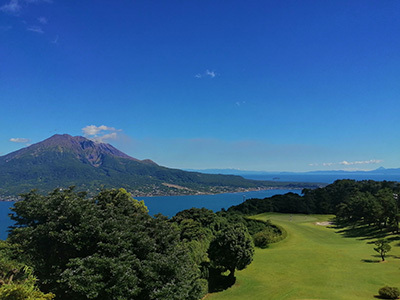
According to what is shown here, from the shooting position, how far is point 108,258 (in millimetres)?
13164

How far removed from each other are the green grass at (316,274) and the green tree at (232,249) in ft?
7.07

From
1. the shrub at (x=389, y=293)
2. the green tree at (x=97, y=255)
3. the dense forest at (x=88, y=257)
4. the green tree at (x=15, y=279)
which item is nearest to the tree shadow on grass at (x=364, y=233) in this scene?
the shrub at (x=389, y=293)

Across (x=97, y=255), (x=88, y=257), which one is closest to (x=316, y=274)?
(x=97, y=255)

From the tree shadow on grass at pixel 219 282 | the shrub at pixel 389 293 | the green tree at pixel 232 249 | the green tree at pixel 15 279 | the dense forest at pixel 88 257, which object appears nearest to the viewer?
the green tree at pixel 15 279

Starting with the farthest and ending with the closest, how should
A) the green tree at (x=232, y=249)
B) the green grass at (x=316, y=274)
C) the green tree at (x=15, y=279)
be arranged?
the green tree at (x=232, y=249) → the green grass at (x=316, y=274) → the green tree at (x=15, y=279)

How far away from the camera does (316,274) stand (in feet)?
78.7

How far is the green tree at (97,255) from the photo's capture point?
12.7 m

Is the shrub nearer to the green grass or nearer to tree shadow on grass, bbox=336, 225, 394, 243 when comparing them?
the green grass

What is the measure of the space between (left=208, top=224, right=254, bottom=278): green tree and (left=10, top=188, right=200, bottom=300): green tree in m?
6.73

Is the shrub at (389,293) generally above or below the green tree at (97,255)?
below

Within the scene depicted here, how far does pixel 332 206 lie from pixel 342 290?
7005cm

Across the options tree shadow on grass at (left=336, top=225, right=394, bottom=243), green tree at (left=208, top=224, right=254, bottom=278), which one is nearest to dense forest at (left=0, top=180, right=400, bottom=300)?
green tree at (left=208, top=224, right=254, bottom=278)

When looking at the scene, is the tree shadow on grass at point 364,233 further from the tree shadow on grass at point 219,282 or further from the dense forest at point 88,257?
the dense forest at point 88,257

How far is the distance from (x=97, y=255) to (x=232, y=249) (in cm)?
1293
